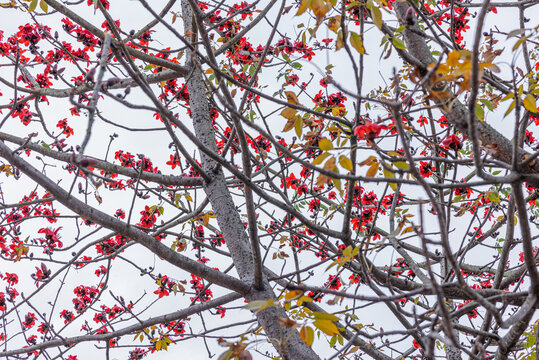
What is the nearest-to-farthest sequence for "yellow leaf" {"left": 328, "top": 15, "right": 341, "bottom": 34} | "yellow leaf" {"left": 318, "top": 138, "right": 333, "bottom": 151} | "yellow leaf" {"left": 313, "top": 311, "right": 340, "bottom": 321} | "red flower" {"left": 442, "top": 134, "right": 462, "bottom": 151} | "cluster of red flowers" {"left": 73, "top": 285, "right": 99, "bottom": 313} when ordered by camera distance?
1. "yellow leaf" {"left": 313, "top": 311, "right": 340, "bottom": 321}
2. "yellow leaf" {"left": 318, "top": 138, "right": 333, "bottom": 151}
3. "yellow leaf" {"left": 328, "top": 15, "right": 341, "bottom": 34}
4. "red flower" {"left": 442, "top": 134, "right": 462, "bottom": 151}
5. "cluster of red flowers" {"left": 73, "top": 285, "right": 99, "bottom": 313}

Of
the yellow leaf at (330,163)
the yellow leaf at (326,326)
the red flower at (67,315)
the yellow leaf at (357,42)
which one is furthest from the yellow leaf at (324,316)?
the red flower at (67,315)

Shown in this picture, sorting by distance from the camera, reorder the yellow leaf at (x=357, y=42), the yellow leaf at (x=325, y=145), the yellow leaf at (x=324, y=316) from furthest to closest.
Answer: the yellow leaf at (x=357, y=42)
the yellow leaf at (x=325, y=145)
the yellow leaf at (x=324, y=316)

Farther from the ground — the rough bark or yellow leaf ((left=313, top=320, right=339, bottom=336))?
the rough bark

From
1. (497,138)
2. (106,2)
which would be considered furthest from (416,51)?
(106,2)

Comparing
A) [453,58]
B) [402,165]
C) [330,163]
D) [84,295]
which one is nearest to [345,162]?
[330,163]

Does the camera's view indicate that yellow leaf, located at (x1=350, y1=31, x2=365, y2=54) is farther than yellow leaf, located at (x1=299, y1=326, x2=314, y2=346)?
Yes

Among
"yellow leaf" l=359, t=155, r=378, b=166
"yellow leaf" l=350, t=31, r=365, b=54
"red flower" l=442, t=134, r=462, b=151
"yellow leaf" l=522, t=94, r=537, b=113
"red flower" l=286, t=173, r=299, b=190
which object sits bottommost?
"yellow leaf" l=522, t=94, r=537, b=113

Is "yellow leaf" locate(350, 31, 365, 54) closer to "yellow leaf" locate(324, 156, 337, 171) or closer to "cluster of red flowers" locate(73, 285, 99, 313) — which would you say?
"yellow leaf" locate(324, 156, 337, 171)

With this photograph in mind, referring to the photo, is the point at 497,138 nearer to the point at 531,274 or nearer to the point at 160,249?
the point at 531,274

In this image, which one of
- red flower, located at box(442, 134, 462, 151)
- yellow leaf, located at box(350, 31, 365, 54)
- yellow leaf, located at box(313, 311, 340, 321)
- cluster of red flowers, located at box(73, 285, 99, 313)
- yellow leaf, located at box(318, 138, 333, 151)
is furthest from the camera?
cluster of red flowers, located at box(73, 285, 99, 313)

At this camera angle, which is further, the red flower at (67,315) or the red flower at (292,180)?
the red flower at (67,315)

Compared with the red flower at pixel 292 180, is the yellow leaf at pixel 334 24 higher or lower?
lower

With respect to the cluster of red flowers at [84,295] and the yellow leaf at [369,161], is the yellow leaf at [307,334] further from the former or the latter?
the cluster of red flowers at [84,295]

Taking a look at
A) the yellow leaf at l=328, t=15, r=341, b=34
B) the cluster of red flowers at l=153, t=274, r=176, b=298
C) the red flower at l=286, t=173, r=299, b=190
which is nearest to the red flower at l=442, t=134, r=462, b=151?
the yellow leaf at l=328, t=15, r=341, b=34
